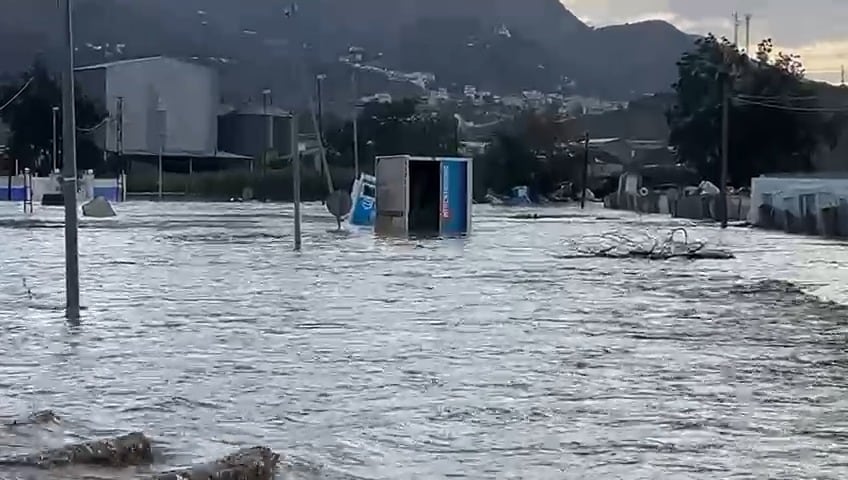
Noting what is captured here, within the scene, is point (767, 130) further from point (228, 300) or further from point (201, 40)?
point (201, 40)

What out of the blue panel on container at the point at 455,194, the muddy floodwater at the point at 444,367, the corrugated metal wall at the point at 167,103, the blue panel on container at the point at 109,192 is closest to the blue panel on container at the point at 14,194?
the blue panel on container at the point at 109,192

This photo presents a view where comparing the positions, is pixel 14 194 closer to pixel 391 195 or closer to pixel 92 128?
pixel 92 128

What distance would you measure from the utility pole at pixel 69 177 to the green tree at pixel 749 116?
63639 millimetres

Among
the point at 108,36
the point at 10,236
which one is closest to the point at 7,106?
the point at 108,36

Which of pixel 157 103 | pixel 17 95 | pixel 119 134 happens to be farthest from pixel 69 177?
pixel 157 103

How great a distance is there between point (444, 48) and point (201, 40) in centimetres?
3131

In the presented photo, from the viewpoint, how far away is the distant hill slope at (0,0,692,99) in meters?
164

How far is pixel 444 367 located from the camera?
541 inches

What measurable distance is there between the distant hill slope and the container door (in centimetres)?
10700

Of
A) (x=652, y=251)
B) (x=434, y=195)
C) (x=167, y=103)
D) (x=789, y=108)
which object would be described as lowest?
(x=652, y=251)

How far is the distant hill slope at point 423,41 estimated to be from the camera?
164 m

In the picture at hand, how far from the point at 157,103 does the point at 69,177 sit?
115749 millimetres

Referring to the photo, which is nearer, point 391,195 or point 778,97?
point 391,195

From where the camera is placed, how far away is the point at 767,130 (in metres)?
80.7
